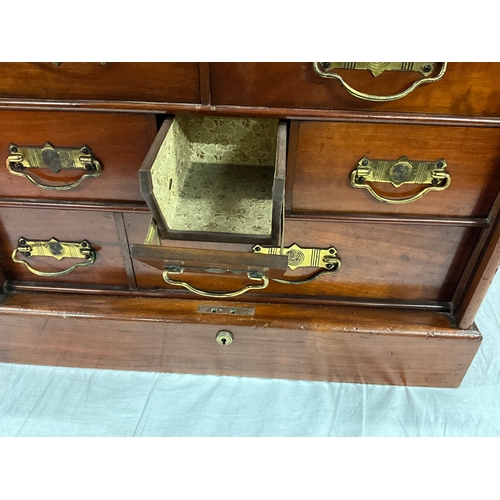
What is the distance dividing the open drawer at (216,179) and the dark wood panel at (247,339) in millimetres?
220

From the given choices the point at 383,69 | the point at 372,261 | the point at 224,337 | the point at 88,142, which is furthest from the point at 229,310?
the point at 383,69

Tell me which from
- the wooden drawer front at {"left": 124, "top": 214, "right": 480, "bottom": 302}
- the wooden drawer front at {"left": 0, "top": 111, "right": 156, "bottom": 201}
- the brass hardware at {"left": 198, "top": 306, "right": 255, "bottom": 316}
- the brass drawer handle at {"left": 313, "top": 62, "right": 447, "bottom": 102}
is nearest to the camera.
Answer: the brass drawer handle at {"left": 313, "top": 62, "right": 447, "bottom": 102}

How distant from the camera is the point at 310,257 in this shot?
2.93 feet

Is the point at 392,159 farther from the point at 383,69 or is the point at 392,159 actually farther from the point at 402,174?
the point at 383,69

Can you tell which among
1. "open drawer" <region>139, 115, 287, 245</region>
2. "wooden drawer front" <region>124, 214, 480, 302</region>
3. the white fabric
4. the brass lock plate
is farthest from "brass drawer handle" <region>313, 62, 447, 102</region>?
the white fabric

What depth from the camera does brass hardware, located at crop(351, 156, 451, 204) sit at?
0.75m

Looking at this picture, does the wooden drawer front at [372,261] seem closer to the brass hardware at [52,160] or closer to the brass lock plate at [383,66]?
the brass hardware at [52,160]

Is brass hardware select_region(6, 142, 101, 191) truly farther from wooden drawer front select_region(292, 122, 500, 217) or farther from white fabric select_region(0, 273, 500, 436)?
white fabric select_region(0, 273, 500, 436)

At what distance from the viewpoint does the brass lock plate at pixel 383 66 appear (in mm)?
645

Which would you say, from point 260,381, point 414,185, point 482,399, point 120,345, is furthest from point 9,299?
point 482,399

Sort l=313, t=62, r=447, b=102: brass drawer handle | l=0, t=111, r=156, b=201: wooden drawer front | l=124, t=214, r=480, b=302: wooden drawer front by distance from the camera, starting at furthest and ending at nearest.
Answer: l=124, t=214, r=480, b=302: wooden drawer front → l=0, t=111, r=156, b=201: wooden drawer front → l=313, t=62, r=447, b=102: brass drawer handle

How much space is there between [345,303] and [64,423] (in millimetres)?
638

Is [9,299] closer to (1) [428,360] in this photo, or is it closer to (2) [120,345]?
(2) [120,345]

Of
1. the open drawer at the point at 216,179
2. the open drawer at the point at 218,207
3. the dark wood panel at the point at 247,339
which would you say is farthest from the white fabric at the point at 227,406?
the open drawer at the point at 216,179
